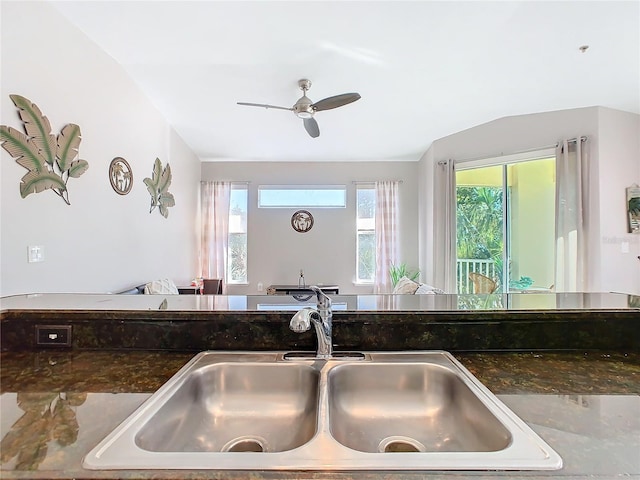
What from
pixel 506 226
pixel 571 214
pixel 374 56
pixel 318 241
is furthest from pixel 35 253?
pixel 571 214

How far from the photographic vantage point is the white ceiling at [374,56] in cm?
206

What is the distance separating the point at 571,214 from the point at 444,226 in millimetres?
1383

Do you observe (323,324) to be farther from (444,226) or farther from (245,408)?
(444,226)

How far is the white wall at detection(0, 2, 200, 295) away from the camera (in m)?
1.79

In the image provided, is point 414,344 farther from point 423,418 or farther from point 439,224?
point 439,224

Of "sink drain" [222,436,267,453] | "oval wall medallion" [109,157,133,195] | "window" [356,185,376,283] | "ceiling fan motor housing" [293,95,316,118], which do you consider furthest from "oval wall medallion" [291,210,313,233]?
"sink drain" [222,436,267,453]

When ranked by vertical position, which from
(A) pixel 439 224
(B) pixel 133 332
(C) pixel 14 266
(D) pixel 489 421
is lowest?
(D) pixel 489 421

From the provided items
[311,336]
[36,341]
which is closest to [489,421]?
[311,336]

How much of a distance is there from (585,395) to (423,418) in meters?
0.39

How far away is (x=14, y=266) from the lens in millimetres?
1780

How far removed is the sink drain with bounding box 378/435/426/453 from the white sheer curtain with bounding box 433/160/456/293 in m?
3.76

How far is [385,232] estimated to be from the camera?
5.22 m

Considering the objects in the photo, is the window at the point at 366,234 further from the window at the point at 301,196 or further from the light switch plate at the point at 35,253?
the light switch plate at the point at 35,253

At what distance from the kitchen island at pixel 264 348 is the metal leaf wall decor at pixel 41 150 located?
46.0 inches
